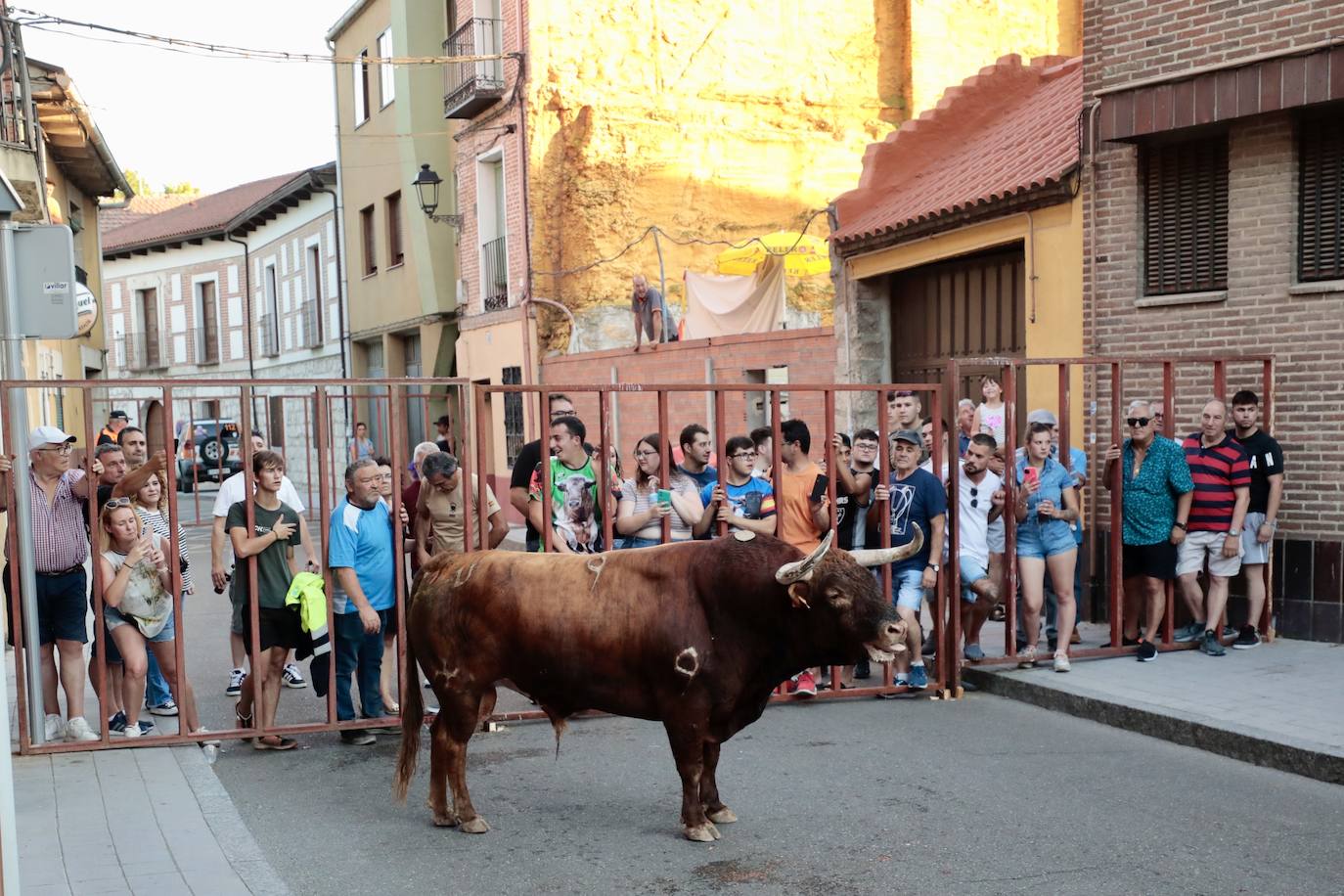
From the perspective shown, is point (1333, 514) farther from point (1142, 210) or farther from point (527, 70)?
point (527, 70)

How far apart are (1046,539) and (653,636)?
13.8 feet

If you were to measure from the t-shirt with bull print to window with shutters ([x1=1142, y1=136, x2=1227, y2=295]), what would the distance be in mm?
5803

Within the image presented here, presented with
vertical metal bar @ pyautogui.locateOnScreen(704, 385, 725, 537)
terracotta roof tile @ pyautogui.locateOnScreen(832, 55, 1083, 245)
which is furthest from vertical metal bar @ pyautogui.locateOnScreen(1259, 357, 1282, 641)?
vertical metal bar @ pyautogui.locateOnScreen(704, 385, 725, 537)

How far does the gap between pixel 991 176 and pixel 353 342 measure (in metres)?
20.0

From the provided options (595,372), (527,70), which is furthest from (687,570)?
(527,70)

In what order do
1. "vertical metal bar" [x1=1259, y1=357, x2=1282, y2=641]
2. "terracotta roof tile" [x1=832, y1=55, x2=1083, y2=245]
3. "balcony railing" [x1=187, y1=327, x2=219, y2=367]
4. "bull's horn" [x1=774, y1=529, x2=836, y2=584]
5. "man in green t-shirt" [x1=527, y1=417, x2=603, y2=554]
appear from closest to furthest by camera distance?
"bull's horn" [x1=774, y1=529, x2=836, y2=584], "man in green t-shirt" [x1=527, y1=417, x2=603, y2=554], "vertical metal bar" [x1=1259, y1=357, x2=1282, y2=641], "terracotta roof tile" [x1=832, y1=55, x2=1083, y2=245], "balcony railing" [x1=187, y1=327, x2=219, y2=367]

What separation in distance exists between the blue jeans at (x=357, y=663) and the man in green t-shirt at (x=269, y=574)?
266 millimetres

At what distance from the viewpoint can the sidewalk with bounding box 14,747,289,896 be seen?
5297 millimetres

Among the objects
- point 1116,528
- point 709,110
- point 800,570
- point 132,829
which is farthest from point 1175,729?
point 709,110

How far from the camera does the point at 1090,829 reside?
601 centimetres

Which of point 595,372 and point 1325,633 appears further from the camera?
point 595,372

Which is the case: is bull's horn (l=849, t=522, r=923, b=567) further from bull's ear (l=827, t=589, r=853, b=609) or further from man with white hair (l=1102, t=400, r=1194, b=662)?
man with white hair (l=1102, t=400, r=1194, b=662)

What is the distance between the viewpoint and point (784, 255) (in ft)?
58.6

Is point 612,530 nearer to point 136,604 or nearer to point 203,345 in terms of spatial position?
point 136,604
